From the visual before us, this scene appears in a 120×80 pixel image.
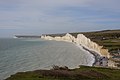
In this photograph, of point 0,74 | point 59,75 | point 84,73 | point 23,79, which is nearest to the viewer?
point 23,79

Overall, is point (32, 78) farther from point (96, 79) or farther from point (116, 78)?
point (116, 78)

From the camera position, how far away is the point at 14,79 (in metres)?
28.8

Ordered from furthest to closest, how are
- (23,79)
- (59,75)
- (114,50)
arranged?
(114,50)
(59,75)
(23,79)

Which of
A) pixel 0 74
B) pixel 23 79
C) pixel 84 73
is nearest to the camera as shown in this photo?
pixel 23 79

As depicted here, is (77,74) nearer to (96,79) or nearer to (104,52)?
(96,79)

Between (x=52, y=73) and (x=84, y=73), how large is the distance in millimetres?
3951

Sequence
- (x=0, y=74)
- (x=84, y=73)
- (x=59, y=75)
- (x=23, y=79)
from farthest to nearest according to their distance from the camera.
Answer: (x=0, y=74) → (x=84, y=73) → (x=59, y=75) → (x=23, y=79)

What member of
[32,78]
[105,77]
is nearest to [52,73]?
[32,78]

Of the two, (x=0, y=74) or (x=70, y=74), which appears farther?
(x=0, y=74)

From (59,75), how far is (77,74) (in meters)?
2.22

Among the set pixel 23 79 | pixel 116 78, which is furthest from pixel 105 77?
pixel 23 79

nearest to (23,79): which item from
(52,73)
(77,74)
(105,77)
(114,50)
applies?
(52,73)

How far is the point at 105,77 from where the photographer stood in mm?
32312

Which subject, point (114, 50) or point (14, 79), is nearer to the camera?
point (14, 79)
